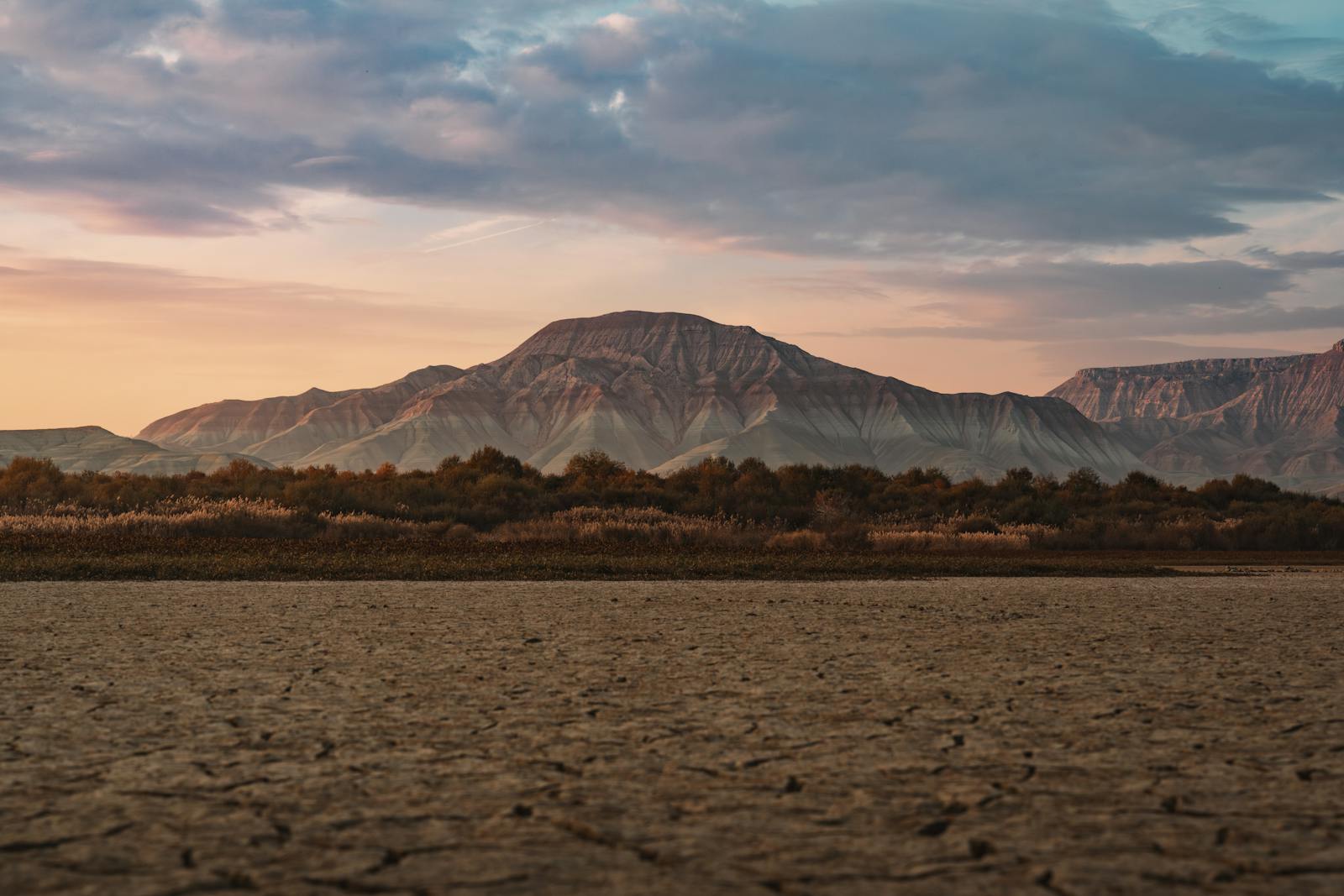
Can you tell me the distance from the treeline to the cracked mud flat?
18825 mm

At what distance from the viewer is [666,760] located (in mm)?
5320

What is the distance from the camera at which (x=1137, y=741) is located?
5770mm

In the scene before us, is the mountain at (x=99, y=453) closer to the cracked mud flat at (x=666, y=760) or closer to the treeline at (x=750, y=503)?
the treeline at (x=750, y=503)

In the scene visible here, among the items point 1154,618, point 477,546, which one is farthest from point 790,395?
point 1154,618

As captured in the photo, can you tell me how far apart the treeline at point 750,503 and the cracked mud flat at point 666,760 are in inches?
741

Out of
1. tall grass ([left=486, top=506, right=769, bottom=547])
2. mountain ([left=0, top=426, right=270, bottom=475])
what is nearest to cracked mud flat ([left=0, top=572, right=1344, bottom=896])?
tall grass ([left=486, top=506, right=769, bottom=547])

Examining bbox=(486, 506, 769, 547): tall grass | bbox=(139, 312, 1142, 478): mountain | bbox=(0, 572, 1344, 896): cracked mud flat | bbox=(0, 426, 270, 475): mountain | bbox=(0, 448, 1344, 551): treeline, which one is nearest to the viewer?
bbox=(0, 572, 1344, 896): cracked mud flat

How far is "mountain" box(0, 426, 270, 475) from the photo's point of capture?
436ft

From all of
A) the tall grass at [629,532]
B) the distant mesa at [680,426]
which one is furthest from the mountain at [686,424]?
the tall grass at [629,532]

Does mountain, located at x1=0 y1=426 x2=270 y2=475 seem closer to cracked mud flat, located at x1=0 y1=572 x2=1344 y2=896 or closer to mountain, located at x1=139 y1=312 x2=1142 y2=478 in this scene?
mountain, located at x1=139 y1=312 x2=1142 y2=478

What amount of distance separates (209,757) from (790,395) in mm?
174741

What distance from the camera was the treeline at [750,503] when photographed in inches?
1240

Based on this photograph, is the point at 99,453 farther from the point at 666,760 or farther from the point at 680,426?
the point at 666,760

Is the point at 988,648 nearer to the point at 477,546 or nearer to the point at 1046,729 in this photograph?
the point at 1046,729
